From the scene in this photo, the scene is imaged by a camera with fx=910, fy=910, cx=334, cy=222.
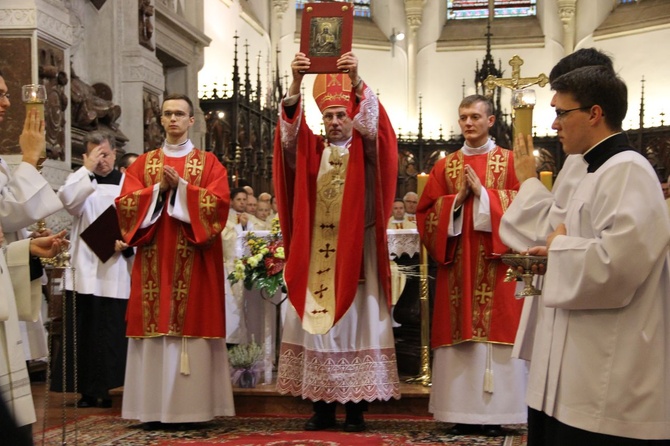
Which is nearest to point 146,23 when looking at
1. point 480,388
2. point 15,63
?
point 15,63

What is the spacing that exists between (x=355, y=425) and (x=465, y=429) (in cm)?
66

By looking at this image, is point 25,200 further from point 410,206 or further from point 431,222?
point 410,206

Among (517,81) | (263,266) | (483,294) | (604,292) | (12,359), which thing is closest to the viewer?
(604,292)

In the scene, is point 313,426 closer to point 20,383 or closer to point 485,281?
point 485,281

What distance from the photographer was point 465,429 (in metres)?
5.43

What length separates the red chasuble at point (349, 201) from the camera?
534 centimetres

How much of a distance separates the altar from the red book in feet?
6.21

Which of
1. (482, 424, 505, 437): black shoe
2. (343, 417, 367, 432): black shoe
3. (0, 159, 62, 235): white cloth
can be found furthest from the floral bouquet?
(0, 159, 62, 235): white cloth

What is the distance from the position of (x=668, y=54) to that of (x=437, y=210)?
1779 centimetres

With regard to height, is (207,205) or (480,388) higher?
(207,205)

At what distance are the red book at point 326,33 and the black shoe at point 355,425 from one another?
2040 millimetres

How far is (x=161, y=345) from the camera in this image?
221 inches

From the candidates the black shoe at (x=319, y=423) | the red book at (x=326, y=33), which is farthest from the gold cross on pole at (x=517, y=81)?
the black shoe at (x=319, y=423)

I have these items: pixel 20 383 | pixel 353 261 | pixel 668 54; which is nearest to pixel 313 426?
pixel 353 261
